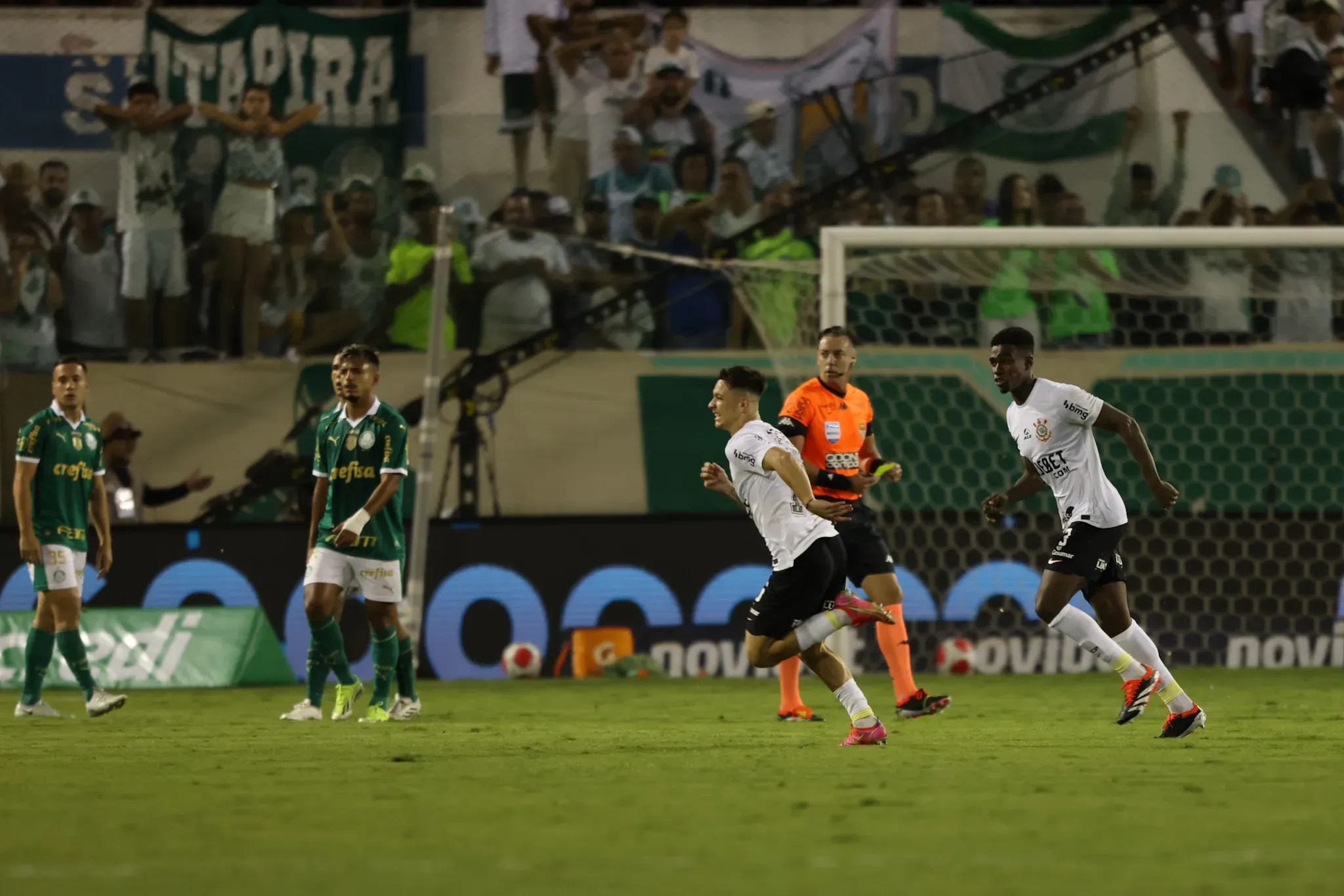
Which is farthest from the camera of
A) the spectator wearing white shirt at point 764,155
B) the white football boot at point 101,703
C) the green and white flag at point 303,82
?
the spectator wearing white shirt at point 764,155

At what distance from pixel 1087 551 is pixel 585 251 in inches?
265

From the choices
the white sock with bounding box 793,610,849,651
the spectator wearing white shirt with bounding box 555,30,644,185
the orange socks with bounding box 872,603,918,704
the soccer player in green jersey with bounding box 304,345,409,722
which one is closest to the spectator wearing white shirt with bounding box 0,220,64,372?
the spectator wearing white shirt with bounding box 555,30,644,185

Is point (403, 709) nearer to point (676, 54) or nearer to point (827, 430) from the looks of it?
point (827, 430)

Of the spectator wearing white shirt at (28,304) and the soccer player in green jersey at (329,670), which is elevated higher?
the spectator wearing white shirt at (28,304)

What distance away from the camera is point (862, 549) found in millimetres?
10414

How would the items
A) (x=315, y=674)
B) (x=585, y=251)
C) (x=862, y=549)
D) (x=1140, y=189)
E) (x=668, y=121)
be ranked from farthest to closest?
(x=668, y=121)
(x=1140, y=189)
(x=585, y=251)
(x=315, y=674)
(x=862, y=549)

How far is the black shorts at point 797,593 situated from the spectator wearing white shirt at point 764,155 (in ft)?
22.2

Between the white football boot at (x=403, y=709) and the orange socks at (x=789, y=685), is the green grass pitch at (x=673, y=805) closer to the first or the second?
the white football boot at (x=403, y=709)

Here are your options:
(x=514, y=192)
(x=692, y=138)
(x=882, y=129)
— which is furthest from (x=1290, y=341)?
(x=514, y=192)

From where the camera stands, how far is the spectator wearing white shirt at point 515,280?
14672 millimetres

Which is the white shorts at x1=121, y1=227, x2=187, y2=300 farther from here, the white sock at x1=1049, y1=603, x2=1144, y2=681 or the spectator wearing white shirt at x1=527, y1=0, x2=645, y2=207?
the white sock at x1=1049, y1=603, x2=1144, y2=681

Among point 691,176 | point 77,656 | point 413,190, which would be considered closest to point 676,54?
point 691,176

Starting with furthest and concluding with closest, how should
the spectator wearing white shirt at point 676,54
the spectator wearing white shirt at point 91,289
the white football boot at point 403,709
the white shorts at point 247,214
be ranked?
1. the spectator wearing white shirt at point 676,54
2. the white shorts at point 247,214
3. the spectator wearing white shirt at point 91,289
4. the white football boot at point 403,709

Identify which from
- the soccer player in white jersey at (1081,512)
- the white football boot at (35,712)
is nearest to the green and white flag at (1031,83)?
the soccer player in white jersey at (1081,512)
